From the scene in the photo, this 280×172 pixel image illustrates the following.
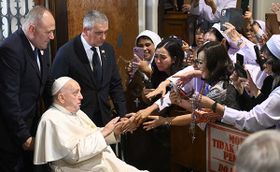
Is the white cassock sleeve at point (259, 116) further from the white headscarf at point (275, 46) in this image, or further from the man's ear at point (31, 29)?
the man's ear at point (31, 29)

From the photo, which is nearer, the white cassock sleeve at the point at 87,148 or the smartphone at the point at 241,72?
the white cassock sleeve at the point at 87,148

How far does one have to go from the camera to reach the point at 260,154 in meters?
1.33

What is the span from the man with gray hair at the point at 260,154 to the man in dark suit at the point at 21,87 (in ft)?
6.12

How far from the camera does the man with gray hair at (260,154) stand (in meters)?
1.31

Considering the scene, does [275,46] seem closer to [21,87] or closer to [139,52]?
[139,52]

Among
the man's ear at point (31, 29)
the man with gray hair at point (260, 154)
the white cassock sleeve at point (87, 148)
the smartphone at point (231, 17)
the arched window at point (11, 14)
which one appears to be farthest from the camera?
the arched window at point (11, 14)

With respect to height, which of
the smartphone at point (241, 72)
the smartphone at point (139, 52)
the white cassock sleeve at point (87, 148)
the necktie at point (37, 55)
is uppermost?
the necktie at point (37, 55)

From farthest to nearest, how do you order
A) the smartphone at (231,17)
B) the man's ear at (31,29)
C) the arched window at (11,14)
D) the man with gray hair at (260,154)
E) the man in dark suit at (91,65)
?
the arched window at (11,14)
the smartphone at (231,17)
the man in dark suit at (91,65)
the man's ear at (31,29)
the man with gray hair at (260,154)

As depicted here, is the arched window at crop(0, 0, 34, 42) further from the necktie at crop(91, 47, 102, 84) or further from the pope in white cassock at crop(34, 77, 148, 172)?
the pope in white cassock at crop(34, 77, 148, 172)

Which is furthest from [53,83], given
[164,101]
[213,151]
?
[213,151]

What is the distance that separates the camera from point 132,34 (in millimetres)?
5645

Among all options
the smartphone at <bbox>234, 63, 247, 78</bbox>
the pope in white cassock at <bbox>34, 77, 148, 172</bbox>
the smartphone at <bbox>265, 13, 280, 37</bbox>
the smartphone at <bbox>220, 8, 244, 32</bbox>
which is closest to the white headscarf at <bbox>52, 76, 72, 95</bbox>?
the pope in white cassock at <bbox>34, 77, 148, 172</bbox>

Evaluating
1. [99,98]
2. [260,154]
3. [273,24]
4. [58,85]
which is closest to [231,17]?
[273,24]

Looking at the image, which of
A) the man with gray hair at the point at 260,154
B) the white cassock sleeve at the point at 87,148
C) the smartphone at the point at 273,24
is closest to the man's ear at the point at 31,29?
the white cassock sleeve at the point at 87,148
